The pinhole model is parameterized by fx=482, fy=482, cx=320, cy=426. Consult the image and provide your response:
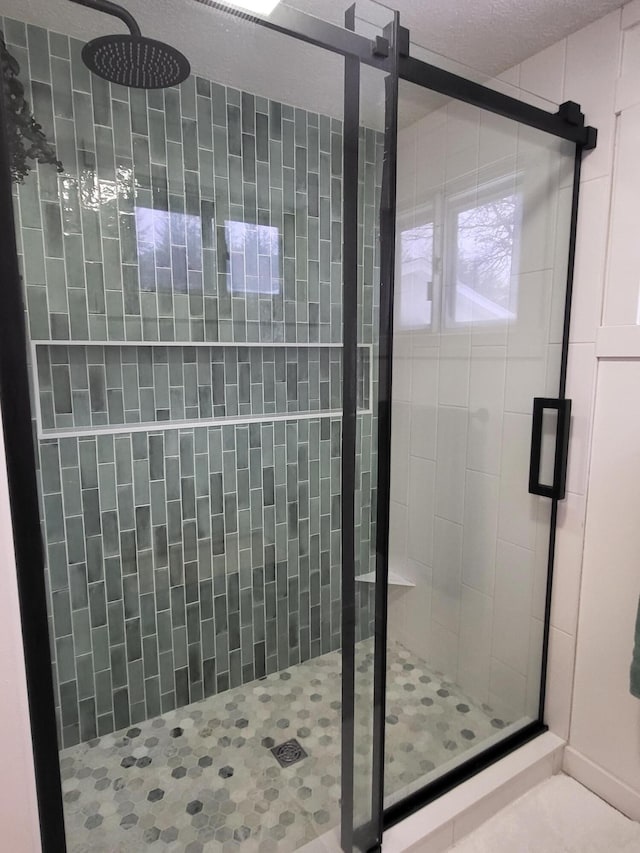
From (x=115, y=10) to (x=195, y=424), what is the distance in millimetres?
1113

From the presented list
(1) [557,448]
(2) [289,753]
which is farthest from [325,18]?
(2) [289,753]

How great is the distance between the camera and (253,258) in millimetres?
1745

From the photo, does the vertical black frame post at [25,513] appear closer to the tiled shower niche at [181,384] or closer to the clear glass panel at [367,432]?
the tiled shower niche at [181,384]

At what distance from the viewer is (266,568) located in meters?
1.95

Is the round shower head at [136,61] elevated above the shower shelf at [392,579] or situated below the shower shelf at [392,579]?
above

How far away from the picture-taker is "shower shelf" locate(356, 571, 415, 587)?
119 cm

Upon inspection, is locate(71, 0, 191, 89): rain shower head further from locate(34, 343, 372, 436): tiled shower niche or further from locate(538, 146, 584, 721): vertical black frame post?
locate(538, 146, 584, 721): vertical black frame post

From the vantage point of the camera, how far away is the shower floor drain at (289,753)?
1505 mm

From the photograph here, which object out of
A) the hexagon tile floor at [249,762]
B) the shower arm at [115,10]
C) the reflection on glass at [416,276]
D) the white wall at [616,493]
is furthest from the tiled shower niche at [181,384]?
the white wall at [616,493]

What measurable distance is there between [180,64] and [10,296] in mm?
981

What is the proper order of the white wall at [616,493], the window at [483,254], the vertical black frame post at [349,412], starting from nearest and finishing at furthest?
the vertical black frame post at [349,412] < the white wall at [616,493] < the window at [483,254]

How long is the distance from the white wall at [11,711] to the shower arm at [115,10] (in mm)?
870

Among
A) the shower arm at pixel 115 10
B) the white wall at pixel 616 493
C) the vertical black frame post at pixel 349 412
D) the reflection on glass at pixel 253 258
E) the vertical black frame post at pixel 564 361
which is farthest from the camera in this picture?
the reflection on glass at pixel 253 258

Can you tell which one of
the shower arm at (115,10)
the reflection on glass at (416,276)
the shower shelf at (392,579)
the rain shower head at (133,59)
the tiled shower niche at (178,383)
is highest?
the rain shower head at (133,59)
